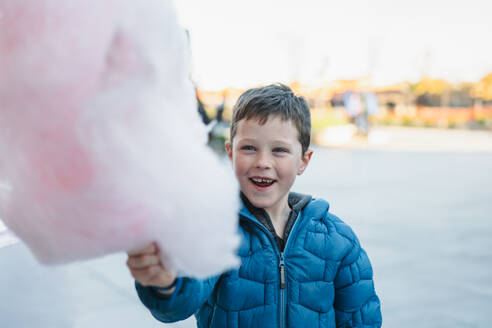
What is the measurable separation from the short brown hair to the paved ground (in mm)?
881

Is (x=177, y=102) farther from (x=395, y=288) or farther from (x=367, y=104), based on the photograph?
(x=367, y=104)

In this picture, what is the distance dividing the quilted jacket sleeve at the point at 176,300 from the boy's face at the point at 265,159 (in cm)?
36

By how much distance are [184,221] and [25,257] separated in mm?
1155

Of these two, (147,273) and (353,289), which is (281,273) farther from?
(147,273)

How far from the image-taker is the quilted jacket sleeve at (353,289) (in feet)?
5.26

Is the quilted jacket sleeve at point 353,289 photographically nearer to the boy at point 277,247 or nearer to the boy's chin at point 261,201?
the boy at point 277,247

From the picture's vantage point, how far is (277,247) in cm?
150

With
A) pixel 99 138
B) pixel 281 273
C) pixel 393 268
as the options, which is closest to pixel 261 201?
pixel 281 273

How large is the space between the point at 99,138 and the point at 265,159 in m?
0.78

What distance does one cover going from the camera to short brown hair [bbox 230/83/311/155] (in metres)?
1.50

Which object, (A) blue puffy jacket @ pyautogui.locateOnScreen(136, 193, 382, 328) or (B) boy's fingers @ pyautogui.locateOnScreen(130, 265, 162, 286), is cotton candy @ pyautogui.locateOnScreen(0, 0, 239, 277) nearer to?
(B) boy's fingers @ pyautogui.locateOnScreen(130, 265, 162, 286)

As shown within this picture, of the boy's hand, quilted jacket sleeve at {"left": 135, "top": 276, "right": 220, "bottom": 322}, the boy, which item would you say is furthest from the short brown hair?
the boy's hand

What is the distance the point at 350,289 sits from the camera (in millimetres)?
Answer: 1606

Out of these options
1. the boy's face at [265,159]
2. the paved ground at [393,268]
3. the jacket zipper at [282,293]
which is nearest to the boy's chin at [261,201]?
the boy's face at [265,159]
